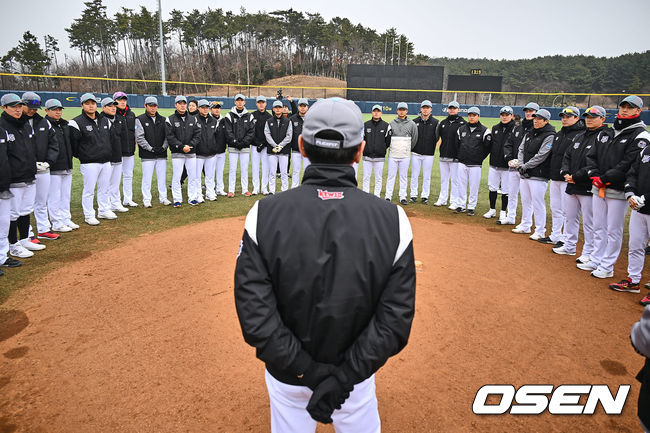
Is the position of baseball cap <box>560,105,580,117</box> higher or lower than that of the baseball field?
higher

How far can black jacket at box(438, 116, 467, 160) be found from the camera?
1033 cm

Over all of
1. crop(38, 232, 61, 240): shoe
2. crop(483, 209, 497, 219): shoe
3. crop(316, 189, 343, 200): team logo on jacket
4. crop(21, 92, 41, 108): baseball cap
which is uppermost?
crop(21, 92, 41, 108): baseball cap

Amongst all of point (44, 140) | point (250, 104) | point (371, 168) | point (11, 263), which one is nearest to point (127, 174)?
point (44, 140)

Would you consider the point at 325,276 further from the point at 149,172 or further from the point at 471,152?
the point at 149,172

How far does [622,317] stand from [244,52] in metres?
84.5

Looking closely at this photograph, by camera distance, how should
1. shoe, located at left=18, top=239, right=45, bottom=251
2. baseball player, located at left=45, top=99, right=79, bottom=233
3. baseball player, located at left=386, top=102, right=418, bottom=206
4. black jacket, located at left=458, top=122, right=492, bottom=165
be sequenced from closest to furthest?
shoe, located at left=18, top=239, right=45, bottom=251 < baseball player, located at left=45, top=99, right=79, bottom=233 < black jacket, located at left=458, top=122, right=492, bottom=165 < baseball player, located at left=386, top=102, right=418, bottom=206

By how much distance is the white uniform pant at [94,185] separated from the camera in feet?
27.6

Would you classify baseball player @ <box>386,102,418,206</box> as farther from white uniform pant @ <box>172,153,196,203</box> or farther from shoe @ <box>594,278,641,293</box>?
shoe @ <box>594,278,641,293</box>

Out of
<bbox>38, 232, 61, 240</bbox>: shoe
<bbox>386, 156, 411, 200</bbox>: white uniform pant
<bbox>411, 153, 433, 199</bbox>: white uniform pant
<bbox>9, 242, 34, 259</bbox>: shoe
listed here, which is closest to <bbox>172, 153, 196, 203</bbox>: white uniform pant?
<bbox>38, 232, 61, 240</bbox>: shoe

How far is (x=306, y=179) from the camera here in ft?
6.19

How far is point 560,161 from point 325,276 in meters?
7.27

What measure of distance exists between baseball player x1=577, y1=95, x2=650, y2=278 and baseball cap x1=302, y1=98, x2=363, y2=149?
5.75 m

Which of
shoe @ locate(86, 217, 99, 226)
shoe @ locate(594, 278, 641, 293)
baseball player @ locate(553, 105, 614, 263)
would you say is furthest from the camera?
shoe @ locate(86, 217, 99, 226)

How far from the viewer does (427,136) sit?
10.7m
